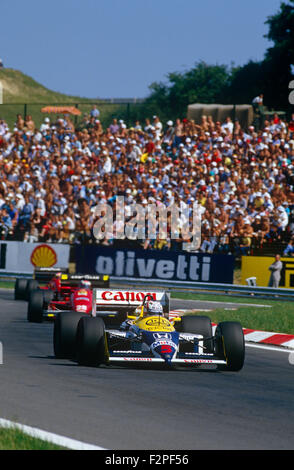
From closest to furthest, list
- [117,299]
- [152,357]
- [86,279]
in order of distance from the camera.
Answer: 1. [152,357]
2. [117,299]
3. [86,279]

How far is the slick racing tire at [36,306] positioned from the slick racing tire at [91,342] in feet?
21.6

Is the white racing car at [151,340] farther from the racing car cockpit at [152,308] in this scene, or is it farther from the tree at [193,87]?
the tree at [193,87]

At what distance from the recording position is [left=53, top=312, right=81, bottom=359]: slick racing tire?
491 inches

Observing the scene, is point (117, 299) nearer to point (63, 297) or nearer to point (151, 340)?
point (151, 340)

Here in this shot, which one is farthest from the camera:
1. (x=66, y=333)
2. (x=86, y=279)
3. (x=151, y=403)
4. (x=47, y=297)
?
(x=86, y=279)

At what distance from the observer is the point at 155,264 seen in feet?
95.2

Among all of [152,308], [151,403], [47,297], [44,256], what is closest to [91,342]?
[152,308]

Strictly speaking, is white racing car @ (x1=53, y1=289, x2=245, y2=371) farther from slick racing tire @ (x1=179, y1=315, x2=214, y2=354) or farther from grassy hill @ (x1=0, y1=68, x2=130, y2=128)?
grassy hill @ (x1=0, y1=68, x2=130, y2=128)

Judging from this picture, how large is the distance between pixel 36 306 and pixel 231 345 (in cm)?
761

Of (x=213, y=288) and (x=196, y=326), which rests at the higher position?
(x=196, y=326)

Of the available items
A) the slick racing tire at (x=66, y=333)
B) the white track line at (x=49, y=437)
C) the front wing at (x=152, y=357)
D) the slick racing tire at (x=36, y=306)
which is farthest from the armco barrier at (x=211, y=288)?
the white track line at (x=49, y=437)

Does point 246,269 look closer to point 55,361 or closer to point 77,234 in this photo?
point 77,234

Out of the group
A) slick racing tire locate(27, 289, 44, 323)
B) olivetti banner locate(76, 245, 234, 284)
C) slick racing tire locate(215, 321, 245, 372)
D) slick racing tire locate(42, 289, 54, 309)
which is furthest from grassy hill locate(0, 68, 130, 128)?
slick racing tire locate(215, 321, 245, 372)

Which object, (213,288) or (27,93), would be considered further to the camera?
(27,93)
